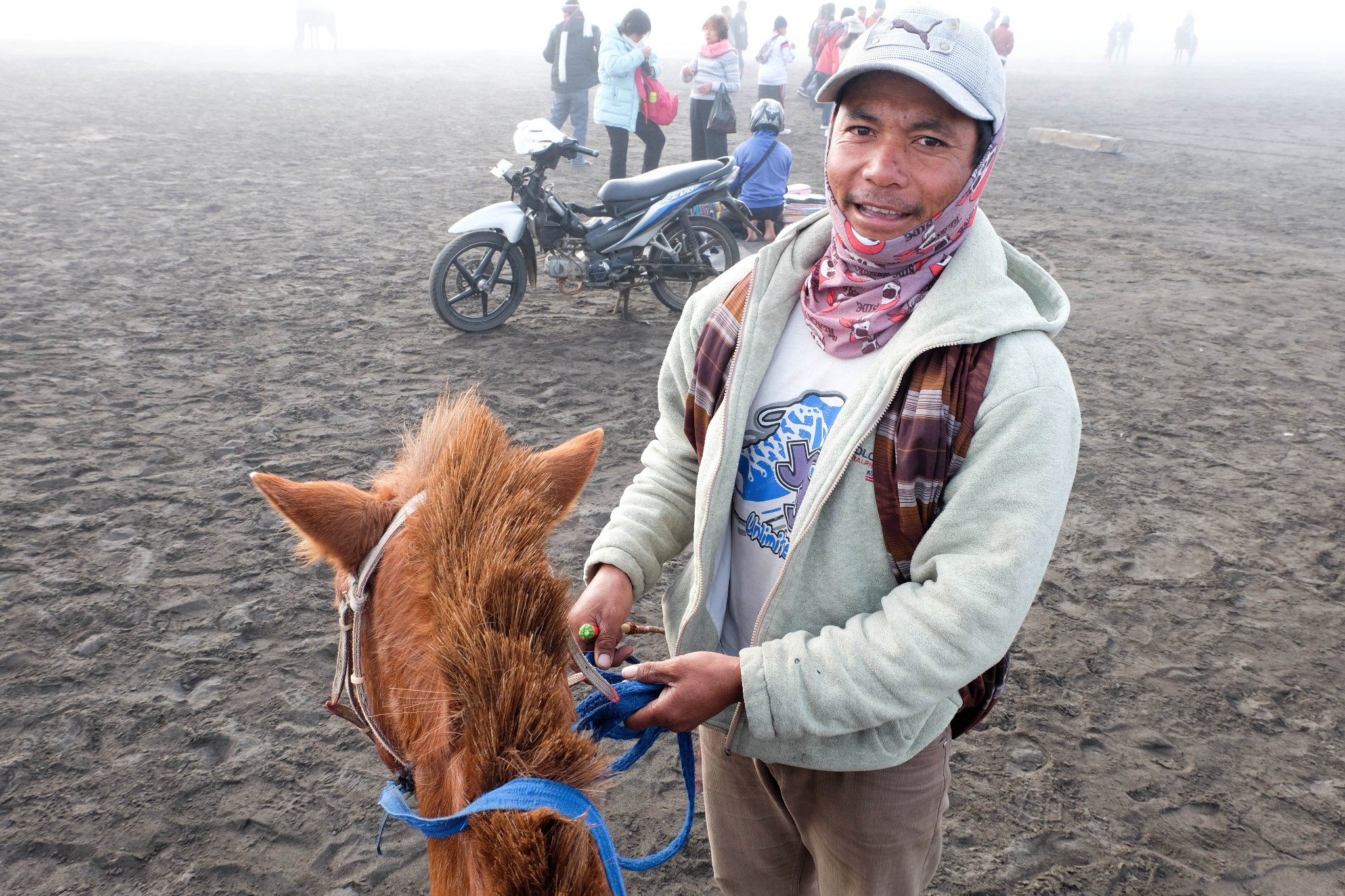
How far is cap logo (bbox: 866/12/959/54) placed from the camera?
121cm

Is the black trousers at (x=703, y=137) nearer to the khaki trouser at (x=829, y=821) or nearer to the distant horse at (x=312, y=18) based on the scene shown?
the khaki trouser at (x=829, y=821)

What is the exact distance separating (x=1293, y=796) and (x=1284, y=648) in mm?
883

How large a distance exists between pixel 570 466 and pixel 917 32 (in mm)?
866

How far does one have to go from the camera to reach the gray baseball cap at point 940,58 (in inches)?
46.9

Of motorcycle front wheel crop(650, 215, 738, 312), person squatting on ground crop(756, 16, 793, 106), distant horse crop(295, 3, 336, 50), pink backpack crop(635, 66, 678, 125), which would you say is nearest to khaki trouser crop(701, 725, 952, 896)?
motorcycle front wheel crop(650, 215, 738, 312)

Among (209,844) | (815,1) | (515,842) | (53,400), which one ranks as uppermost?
(815,1)

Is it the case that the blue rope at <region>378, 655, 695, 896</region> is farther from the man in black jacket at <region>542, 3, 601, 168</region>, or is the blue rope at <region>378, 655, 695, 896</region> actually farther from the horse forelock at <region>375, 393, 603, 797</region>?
the man in black jacket at <region>542, 3, 601, 168</region>

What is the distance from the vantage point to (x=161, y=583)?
12.1 feet

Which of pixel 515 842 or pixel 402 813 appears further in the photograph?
pixel 402 813

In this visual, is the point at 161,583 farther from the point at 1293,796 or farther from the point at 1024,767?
the point at 1293,796

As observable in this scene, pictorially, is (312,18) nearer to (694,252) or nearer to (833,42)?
(833,42)

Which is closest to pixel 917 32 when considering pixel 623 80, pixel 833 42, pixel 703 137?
pixel 623 80

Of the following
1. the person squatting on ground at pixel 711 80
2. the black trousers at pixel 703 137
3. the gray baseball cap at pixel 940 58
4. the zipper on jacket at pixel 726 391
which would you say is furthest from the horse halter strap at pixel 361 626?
the black trousers at pixel 703 137

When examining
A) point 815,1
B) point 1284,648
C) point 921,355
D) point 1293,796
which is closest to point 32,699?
point 921,355
